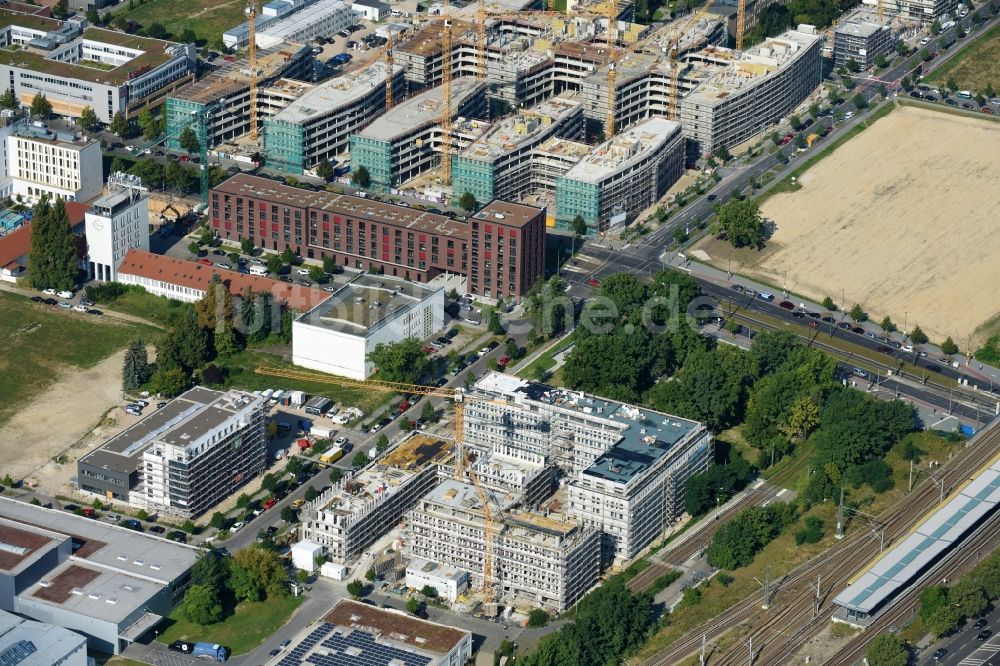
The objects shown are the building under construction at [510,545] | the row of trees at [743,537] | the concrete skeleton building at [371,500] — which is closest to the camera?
the building under construction at [510,545]

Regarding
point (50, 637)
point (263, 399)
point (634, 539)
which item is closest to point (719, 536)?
point (634, 539)

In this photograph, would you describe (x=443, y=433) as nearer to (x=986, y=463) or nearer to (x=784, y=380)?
(x=784, y=380)

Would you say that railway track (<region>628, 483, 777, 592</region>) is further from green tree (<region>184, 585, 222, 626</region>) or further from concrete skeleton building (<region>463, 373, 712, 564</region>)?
green tree (<region>184, 585, 222, 626</region>)

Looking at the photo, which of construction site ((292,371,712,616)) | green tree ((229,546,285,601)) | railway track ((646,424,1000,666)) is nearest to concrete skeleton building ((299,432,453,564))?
construction site ((292,371,712,616))

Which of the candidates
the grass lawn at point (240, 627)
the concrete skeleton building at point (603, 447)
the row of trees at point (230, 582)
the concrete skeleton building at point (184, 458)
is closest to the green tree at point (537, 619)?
the concrete skeleton building at point (603, 447)

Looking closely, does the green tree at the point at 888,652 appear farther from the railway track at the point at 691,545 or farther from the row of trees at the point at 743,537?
the railway track at the point at 691,545
